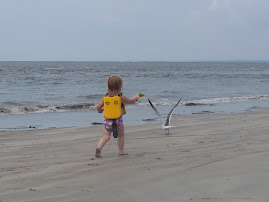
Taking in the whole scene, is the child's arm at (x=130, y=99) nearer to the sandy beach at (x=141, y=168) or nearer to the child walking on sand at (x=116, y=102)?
the child walking on sand at (x=116, y=102)

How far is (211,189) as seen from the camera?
3438mm

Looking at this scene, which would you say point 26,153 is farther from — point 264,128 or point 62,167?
point 264,128

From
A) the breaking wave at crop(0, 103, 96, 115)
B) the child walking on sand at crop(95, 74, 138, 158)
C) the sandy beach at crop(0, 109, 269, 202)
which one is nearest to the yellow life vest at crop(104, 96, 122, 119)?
the child walking on sand at crop(95, 74, 138, 158)

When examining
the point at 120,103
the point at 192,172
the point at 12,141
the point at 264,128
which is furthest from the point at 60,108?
the point at 192,172

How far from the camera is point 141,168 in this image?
434cm

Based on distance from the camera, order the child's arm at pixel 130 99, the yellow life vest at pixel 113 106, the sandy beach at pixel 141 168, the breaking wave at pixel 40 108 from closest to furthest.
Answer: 1. the sandy beach at pixel 141 168
2. the child's arm at pixel 130 99
3. the yellow life vest at pixel 113 106
4. the breaking wave at pixel 40 108

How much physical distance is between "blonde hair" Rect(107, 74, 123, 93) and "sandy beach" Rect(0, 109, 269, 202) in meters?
0.90

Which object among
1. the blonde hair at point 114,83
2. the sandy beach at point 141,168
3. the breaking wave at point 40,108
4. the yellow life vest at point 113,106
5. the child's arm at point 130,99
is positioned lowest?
the breaking wave at point 40,108

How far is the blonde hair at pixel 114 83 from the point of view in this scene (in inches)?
199

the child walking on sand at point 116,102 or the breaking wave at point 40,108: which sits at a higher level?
the child walking on sand at point 116,102

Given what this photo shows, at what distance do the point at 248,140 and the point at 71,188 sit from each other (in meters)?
3.56

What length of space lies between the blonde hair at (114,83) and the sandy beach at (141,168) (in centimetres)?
90

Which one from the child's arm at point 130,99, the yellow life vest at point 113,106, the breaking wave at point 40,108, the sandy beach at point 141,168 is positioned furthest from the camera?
the breaking wave at point 40,108

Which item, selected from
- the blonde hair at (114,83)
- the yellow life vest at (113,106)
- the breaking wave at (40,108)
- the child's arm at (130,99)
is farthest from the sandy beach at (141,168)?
the breaking wave at (40,108)
